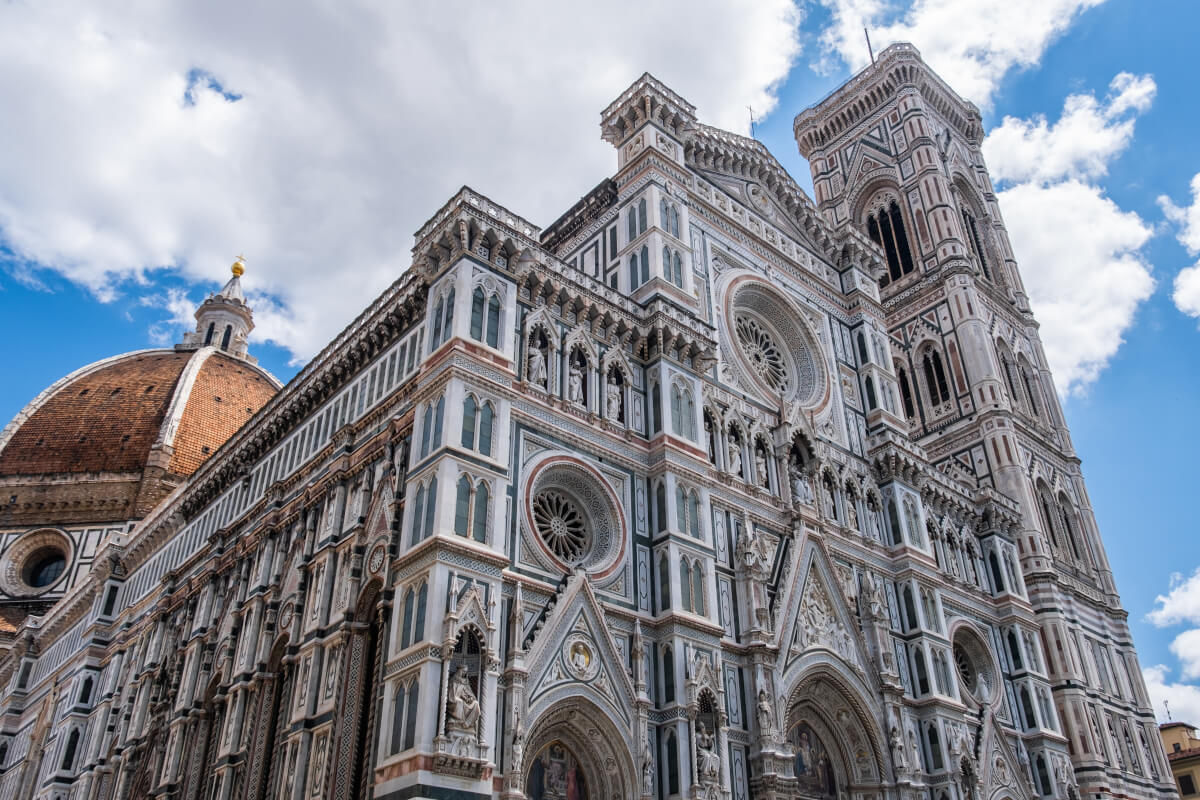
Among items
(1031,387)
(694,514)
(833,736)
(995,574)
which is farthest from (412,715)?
(1031,387)

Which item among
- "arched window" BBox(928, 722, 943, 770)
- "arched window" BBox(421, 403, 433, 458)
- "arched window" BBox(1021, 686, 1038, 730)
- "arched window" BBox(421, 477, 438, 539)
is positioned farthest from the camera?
"arched window" BBox(1021, 686, 1038, 730)

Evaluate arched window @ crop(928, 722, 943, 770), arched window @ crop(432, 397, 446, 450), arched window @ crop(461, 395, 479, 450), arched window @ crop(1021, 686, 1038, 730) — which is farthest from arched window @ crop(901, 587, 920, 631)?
arched window @ crop(432, 397, 446, 450)

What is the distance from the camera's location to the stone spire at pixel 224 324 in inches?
3029

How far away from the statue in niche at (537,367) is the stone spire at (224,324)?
192 feet

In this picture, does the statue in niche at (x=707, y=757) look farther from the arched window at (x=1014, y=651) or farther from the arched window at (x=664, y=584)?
the arched window at (x=1014, y=651)

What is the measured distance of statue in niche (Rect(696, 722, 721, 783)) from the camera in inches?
786

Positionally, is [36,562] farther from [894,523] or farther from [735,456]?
[894,523]

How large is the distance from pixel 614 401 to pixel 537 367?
237 centimetres

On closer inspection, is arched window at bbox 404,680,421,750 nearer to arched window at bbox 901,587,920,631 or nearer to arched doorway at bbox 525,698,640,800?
arched doorway at bbox 525,698,640,800

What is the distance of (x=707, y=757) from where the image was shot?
2016 centimetres

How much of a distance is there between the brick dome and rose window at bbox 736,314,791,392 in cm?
3860

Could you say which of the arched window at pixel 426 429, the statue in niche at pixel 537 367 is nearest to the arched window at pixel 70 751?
the arched window at pixel 426 429

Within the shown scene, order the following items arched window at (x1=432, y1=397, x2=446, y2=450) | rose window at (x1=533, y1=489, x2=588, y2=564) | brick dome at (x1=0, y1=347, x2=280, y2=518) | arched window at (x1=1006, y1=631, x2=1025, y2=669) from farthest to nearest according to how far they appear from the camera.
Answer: brick dome at (x1=0, y1=347, x2=280, y2=518), arched window at (x1=1006, y1=631, x2=1025, y2=669), rose window at (x1=533, y1=489, x2=588, y2=564), arched window at (x1=432, y1=397, x2=446, y2=450)

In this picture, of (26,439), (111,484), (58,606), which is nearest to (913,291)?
(58,606)
